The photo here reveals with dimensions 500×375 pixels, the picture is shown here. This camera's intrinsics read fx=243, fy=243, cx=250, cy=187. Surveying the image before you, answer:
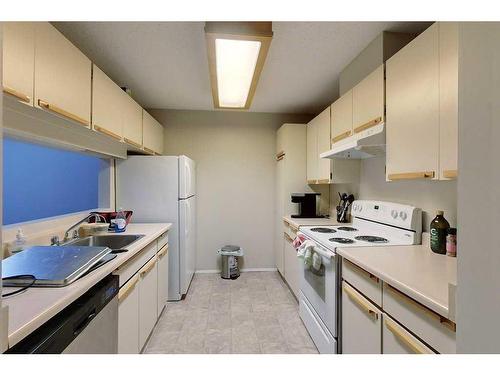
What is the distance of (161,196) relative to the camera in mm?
2617

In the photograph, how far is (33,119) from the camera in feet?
4.53

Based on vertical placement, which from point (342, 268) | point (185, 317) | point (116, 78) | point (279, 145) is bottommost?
point (185, 317)

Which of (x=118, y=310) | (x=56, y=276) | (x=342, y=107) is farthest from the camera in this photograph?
(x=342, y=107)

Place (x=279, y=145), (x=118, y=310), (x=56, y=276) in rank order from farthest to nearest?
(x=279, y=145) → (x=118, y=310) → (x=56, y=276)

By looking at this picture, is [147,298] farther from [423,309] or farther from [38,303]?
[423,309]

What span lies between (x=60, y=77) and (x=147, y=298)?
157 cm

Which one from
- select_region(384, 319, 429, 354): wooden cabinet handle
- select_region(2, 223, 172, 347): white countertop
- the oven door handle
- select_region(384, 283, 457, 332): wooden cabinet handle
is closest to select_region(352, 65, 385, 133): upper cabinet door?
the oven door handle

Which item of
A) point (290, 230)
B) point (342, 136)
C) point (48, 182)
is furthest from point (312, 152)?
point (48, 182)

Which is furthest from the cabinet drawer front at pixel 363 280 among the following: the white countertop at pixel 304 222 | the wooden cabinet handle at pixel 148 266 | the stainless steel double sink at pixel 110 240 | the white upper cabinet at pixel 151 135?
the white upper cabinet at pixel 151 135

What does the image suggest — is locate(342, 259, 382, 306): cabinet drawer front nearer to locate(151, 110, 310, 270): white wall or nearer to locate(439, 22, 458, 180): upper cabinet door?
locate(439, 22, 458, 180): upper cabinet door

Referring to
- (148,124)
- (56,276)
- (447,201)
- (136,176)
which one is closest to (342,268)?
(447,201)
